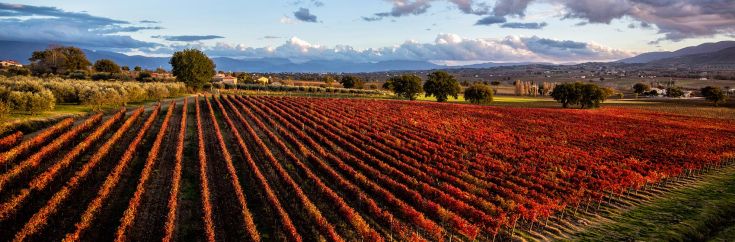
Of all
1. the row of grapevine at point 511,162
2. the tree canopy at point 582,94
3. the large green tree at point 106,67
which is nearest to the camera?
the row of grapevine at point 511,162

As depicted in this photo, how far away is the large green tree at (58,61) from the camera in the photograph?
12531 centimetres

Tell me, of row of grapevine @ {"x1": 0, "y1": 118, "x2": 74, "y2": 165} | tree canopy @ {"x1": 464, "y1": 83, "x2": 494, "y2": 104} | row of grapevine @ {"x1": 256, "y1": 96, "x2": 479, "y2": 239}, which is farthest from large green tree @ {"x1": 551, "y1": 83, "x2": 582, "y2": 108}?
row of grapevine @ {"x1": 0, "y1": 118, "x2": 74, "y2": 165}

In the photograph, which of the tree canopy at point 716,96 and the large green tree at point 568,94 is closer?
the large green tree at point 568,94

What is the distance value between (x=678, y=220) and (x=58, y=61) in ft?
524

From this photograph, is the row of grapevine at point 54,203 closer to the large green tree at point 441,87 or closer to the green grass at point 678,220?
the green grass at point 678,220

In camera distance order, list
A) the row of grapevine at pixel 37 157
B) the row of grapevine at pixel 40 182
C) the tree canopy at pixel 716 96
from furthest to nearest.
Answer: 1. the tree canopy at pixel 716 96
2. the row of grapevine at pixel 37 157
3. the row of grapevine at pixel 40 182

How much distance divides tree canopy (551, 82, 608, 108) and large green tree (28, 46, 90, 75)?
422 ft

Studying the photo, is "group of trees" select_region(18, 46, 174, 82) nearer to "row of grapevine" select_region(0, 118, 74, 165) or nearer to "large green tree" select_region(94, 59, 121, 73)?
"large green tree" select_region(94, 59, 121, 73)

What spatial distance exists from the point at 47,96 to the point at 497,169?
156 feet

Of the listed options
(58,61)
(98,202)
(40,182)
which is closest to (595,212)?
(98,202)

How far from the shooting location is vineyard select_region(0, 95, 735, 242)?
59.4ft

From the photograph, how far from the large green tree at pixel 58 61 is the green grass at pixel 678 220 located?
460 feet

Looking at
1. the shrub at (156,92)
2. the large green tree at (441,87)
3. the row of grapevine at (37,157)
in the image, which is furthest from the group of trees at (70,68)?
the row of grapevine at (37,157)

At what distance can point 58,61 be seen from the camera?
13475 cm
